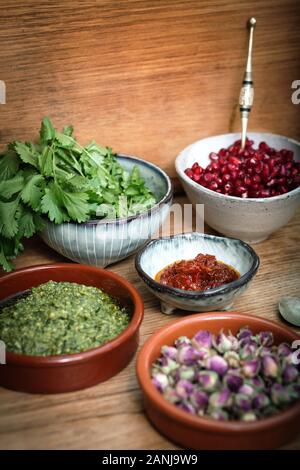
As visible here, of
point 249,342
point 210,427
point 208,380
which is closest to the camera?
point 210,427

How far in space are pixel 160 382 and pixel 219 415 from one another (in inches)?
5.0

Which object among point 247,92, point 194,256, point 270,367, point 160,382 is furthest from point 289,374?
point 247,92

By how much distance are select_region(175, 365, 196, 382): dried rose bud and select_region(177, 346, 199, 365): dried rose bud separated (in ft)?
0.08

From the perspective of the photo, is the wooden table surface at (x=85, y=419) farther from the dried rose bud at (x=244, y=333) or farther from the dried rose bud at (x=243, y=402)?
the dried rose bud at (x=244, y=333)

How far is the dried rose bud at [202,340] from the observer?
1183 mm

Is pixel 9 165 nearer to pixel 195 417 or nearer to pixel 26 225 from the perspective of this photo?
pixel 26 225

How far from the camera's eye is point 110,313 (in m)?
1.29

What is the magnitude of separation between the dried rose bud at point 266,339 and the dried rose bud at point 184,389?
0.20 metres

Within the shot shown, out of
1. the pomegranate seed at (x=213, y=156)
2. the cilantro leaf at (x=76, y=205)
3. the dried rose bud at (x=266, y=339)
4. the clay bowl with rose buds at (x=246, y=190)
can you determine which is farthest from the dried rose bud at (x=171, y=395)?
the pomegranate seed at (x=213, y=156)

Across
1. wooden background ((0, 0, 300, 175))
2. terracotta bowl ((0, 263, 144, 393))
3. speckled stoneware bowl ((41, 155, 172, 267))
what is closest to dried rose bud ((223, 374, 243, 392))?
terracotta bowl ((0, 263, 144, 393))

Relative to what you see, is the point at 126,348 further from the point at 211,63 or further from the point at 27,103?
the point at 211,63

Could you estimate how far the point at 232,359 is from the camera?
3.73 feet

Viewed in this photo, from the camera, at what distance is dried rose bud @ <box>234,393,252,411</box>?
1040 millimetres

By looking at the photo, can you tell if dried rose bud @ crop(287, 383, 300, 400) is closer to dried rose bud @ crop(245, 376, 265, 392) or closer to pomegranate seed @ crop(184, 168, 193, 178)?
dried rose bud @ crop(245, 376, 265, 392)
